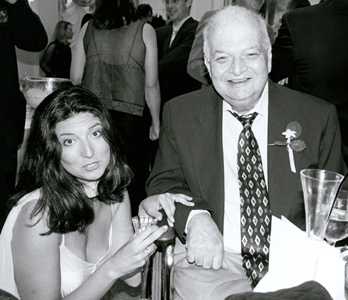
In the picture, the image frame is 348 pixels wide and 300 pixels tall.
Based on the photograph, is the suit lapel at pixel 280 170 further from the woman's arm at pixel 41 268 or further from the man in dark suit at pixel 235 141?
the woman's arm at pixel 41 268

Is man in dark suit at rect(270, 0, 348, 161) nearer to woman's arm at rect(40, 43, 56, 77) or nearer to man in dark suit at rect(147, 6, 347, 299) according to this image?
man in dark suit at rect(147, 6, 347, 299)

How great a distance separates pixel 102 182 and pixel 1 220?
4.87 feet

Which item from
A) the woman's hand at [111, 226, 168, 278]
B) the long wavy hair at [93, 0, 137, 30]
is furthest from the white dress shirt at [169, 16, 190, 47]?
the woman's hand at [111, 226, 168, 278]

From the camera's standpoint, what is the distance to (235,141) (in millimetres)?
1771

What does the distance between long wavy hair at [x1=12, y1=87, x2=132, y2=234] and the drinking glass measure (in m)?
0.87

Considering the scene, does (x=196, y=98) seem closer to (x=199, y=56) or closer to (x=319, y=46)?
(x=319, y=46)

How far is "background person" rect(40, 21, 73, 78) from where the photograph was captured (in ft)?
19.0

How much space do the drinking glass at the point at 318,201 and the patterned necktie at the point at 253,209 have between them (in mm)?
592

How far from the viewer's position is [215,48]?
1.71 meters

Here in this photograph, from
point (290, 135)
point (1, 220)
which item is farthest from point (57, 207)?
point (1, 220)

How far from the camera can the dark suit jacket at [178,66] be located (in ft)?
10.7

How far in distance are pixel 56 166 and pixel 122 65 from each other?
5.02 ft

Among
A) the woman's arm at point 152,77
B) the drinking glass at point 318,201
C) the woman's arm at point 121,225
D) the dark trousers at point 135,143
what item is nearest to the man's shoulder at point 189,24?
the woman's arm at point 152,77

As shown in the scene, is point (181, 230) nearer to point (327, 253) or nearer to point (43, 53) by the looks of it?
point (327, 253)
